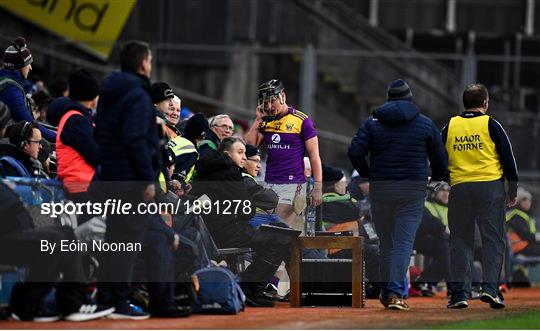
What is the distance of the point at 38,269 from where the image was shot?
13.3 metres

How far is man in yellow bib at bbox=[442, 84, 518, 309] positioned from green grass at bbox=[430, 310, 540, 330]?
0.96m

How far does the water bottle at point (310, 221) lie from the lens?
1570 cm

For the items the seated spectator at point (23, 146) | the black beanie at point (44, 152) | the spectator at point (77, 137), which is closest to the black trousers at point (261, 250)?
the black beanie at point (44, 152)

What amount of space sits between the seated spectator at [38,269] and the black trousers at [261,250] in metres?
2.26

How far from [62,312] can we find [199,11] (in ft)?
49.0

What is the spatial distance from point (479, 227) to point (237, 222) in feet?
7.48

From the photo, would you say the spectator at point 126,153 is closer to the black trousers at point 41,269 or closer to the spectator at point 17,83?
the black trousers at point 41,269

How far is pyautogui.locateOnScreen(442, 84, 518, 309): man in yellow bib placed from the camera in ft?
49.9

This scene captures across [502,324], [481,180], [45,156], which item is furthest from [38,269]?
[481,180]

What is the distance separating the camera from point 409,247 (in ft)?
48.9

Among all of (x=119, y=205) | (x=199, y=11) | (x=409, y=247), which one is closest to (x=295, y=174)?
(x=409, y=247)

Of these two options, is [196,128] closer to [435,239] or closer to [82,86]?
[82,86]

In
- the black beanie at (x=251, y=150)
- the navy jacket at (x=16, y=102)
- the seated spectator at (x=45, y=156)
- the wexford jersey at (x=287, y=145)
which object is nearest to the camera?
the seated spectator at (x=45, y=156)

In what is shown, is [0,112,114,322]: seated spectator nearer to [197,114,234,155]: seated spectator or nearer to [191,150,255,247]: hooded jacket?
[191,150,255,247]: hooded jacket
